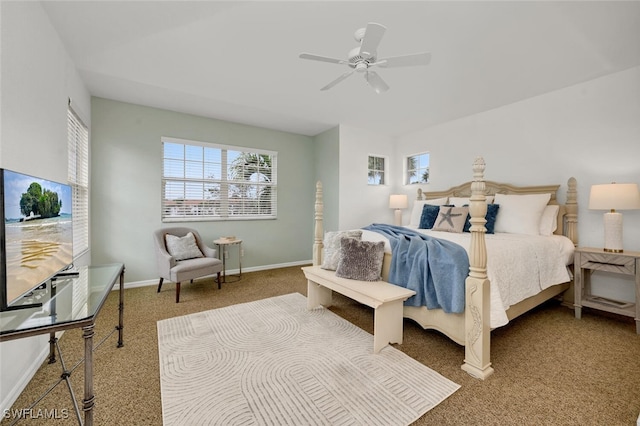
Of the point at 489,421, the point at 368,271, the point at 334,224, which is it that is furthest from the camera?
the point at 334,224

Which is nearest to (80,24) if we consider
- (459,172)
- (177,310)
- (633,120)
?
(177,310)

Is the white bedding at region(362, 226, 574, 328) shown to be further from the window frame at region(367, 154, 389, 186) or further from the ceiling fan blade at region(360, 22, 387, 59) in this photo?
the window frame at region(367, 154, 389, 186)

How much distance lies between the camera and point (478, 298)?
6.23 ft

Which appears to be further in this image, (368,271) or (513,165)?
(513,165)

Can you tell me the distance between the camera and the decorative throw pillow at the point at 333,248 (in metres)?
2.94

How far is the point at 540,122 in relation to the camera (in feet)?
12.0

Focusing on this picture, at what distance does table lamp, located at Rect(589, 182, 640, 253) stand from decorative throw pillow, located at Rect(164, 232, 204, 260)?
191 inches

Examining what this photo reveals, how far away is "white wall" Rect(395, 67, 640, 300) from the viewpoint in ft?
9.86

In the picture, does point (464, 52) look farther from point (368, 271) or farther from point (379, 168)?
point (379, 168)

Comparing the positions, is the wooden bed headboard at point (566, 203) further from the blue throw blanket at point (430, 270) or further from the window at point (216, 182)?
the window at point (216, 182)

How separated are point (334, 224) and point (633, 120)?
4028mm

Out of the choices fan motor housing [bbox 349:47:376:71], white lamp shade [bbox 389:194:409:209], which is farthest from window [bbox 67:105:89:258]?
white lamp shade [bbox 389:194:409:209]

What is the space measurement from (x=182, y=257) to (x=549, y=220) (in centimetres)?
479

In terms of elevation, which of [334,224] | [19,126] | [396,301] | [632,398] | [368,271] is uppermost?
[19,126]
